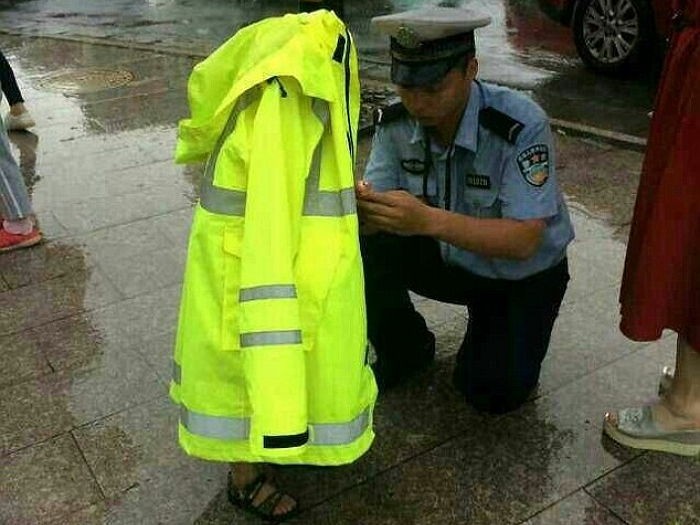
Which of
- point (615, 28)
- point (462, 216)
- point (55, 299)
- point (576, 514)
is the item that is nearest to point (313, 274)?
point (462, 216)

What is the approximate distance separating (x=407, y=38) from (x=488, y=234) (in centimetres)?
60

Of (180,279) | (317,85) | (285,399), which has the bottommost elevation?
(180,279)

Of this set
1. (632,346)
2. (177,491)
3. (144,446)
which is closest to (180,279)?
(144,446)

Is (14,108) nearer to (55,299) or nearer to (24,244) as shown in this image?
(24,244)

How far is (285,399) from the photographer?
1.94m

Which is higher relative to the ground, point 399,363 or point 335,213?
point 335,213

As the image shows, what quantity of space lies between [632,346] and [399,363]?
35.5 inches

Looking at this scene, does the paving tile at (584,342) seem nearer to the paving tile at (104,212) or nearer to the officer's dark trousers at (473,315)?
the officer's dark trousers at (473,315)

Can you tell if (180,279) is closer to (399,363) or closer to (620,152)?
(399,363)

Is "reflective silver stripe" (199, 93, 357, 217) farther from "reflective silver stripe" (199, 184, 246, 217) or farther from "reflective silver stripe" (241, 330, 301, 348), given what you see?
"reflective silver stripe" (241, 330, 301, 348)

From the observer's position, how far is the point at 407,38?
2.39m

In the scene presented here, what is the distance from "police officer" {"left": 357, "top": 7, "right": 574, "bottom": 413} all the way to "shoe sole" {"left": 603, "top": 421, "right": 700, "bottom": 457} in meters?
0.34

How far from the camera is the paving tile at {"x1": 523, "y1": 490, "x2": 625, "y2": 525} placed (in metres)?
2.44

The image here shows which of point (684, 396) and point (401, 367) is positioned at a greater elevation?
point (684, 396)
